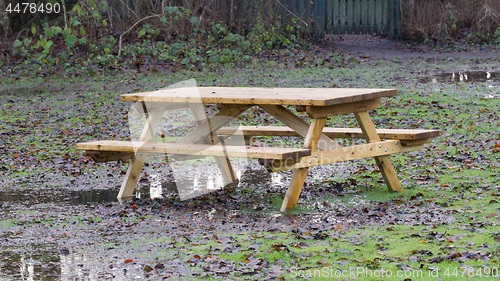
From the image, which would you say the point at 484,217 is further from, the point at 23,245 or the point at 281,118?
the point at 23,245

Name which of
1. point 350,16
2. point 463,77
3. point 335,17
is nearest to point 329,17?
point 335,17

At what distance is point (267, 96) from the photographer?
18.7ft

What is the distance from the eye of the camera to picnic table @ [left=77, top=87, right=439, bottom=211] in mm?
5430

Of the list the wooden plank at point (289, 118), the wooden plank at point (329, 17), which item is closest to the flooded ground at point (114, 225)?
the wooden plank at point (289, 118)

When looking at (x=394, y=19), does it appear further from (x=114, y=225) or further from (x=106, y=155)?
(x=114, y=225)

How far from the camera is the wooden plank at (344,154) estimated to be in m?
5.29

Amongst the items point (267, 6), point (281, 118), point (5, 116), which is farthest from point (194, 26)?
point (281, 118)

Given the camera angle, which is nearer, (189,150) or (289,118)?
(189,150)

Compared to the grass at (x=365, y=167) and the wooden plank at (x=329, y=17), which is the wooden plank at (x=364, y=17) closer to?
the wooden plank at (x=329, y=17)

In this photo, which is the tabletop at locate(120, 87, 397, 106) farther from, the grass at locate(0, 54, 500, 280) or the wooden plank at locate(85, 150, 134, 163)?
the grass at locate(0, 54, 500, 280)

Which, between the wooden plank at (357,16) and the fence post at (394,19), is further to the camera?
the wooden plank at (357,16)

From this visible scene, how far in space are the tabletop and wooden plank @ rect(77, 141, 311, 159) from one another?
410 millimetres

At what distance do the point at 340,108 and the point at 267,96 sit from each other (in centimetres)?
67

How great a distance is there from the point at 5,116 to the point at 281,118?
22.9ft
